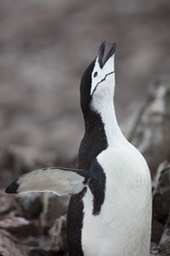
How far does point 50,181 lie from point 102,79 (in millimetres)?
396

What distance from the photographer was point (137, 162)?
2.63 m

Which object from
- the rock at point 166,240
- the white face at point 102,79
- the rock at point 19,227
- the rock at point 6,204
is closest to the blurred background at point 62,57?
the rock at point 6,204

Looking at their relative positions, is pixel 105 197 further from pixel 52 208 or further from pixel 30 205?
pixel 30 205

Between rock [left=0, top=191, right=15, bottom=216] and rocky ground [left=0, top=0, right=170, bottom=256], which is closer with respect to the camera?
rocky ground [left=0, top=0, right=170, bottom=256]

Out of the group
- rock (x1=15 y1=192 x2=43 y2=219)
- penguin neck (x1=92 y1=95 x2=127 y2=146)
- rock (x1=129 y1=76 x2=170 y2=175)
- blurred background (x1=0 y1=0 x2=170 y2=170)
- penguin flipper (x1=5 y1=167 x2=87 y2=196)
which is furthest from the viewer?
blurred background (x1=0 y1=0 x2=170 y2=170)

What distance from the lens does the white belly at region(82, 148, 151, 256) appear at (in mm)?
2572

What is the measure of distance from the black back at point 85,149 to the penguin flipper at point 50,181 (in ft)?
0.16

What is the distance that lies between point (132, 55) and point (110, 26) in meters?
1.04

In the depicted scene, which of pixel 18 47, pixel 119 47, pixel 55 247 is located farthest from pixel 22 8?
pixel 55 247

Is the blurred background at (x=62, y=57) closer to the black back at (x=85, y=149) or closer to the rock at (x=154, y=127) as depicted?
the rock at (x=154, y=127)

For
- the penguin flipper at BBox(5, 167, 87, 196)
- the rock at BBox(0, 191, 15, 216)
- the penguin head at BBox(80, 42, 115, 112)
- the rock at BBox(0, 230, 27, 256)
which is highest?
the penguin head at BBox(80, 42, 115, 112)

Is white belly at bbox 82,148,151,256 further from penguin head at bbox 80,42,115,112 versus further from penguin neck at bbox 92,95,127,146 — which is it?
penguin head at bbox 80,42,115,112

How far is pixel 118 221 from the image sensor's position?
8.43 ft

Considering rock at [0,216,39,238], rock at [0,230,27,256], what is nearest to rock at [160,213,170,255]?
rock at [0,230,27,256]
